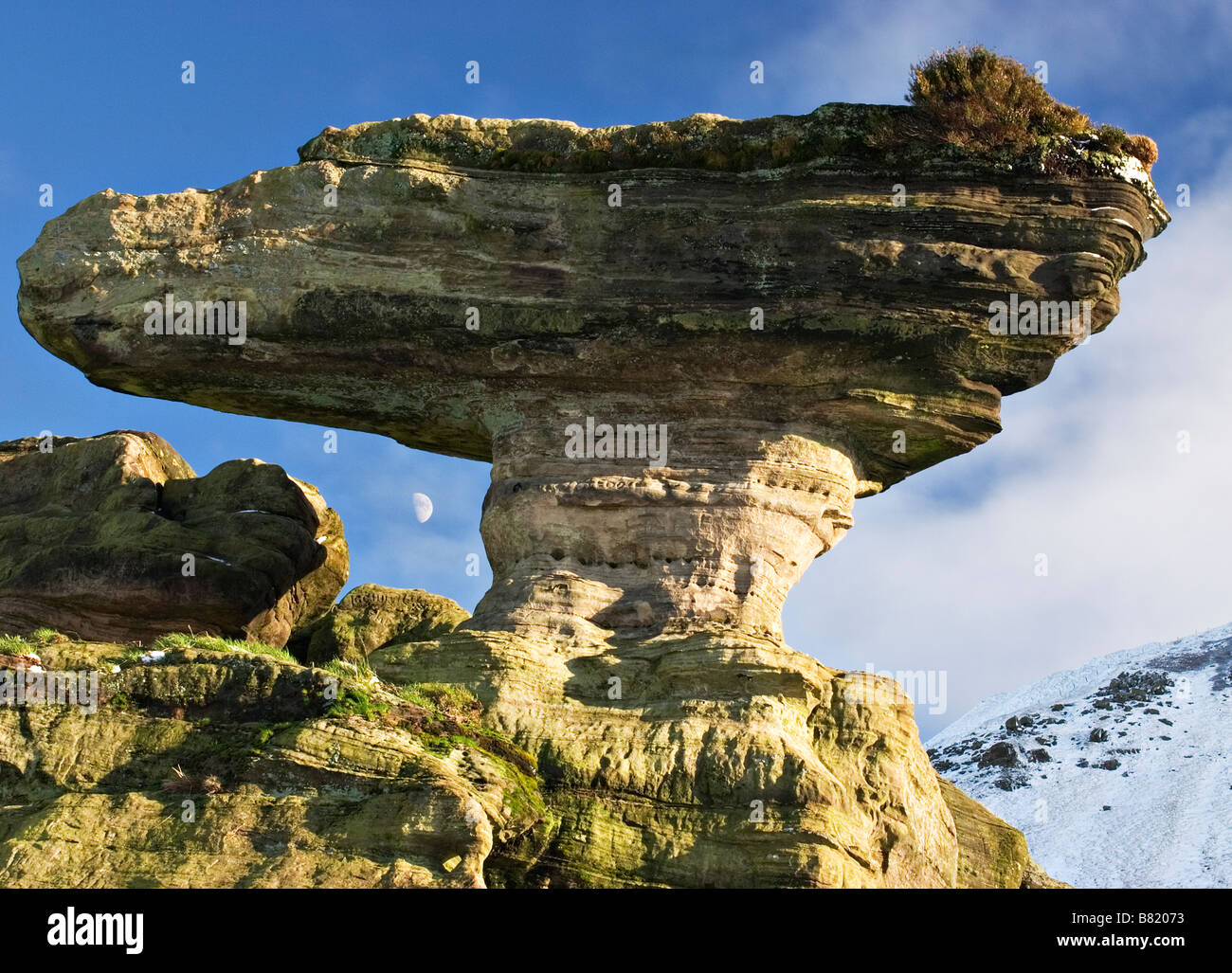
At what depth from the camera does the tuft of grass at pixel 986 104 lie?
2372 cm

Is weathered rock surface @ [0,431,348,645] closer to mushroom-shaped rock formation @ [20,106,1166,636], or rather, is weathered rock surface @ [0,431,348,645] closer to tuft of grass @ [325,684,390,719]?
mushroom-shaped rock formation @ [20,106,1166,636]

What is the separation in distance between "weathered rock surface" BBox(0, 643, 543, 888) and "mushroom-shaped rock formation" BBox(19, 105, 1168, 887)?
418 cm

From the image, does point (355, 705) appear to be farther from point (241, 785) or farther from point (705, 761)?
point (705, 761)

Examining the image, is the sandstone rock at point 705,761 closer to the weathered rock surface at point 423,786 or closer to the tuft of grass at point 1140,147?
the weathered rock surface at point 423,786

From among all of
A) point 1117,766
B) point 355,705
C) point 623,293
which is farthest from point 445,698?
point 1117,766

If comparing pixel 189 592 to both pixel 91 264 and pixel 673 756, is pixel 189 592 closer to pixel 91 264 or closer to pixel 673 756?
pixel 91 264

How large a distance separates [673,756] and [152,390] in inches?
428

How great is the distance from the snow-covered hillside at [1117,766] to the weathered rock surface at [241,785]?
155ft

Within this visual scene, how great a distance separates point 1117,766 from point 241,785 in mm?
64245

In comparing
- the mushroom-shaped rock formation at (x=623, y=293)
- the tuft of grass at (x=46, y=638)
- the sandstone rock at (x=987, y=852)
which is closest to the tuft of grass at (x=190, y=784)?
the tuft of grass at (x=46, y=638)

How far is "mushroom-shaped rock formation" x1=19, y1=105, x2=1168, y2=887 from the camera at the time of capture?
881 inches

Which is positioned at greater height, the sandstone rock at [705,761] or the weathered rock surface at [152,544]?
the weathered rock surface at [152,544]

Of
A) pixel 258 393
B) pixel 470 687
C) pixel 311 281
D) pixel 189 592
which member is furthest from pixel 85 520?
pixel 470 687

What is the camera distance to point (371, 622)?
26.0m
